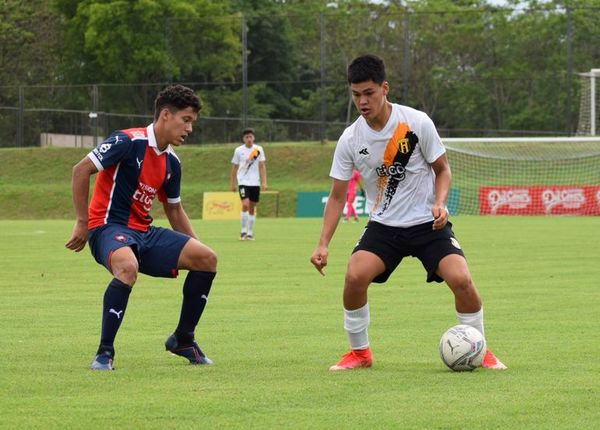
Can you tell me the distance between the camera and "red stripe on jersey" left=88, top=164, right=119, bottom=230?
8.53 m

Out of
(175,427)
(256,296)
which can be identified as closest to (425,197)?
(175,427)

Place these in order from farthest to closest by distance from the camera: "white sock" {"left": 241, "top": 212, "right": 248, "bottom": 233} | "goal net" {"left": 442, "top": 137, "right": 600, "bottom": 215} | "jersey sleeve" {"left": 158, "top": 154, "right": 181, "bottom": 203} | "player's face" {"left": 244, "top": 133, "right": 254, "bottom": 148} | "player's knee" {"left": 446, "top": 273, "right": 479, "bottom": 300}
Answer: "goal net" {"left": 442, "top": 137, "right": 600, "bottom": 215}
"player's face" {"left": 244, "top": 133, "right": 254, "bottom": 148}
"white sock" {"left": 241, "top": 212, "right": 248, "bottom": 233}
"jersey sleeve" {"left": 158, "top": 154, "right": 181, "bottom": 203}
"player's knee" {"left": 446, "top": 273, "right": 479, "bottom": 300}

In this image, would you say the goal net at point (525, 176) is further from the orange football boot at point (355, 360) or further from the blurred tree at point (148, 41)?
the orange football boot at point (355, 360)

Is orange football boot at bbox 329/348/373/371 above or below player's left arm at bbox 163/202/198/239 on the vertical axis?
below

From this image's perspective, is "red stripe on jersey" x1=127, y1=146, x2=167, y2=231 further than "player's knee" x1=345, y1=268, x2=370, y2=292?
Yes

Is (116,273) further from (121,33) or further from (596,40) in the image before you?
(121,33)

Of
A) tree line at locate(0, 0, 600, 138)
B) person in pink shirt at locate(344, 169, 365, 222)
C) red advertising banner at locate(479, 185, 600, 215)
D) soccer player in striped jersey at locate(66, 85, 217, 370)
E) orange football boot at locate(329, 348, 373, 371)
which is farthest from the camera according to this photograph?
tree line at locate(0, 0, 600, 138)

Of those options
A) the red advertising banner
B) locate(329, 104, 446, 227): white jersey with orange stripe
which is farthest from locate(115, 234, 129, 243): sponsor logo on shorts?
the red advertising banner

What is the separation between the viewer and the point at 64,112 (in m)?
53.2

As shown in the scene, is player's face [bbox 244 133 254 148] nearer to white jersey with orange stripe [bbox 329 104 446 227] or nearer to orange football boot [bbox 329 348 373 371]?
white jersey with orange stripe [bbox 329 104 446 227]

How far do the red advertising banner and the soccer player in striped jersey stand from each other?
33.2 meters

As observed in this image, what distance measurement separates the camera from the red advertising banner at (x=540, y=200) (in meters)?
40.7

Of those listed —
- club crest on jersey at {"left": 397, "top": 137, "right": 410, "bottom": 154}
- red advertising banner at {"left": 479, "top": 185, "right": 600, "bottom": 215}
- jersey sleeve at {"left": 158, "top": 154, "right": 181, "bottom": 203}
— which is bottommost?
red advertising banner at {"left": 479, "top": 185, "right": 600, "bottom": 215}

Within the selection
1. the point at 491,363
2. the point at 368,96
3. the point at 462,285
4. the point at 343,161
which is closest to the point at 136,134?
the point at 343,161
